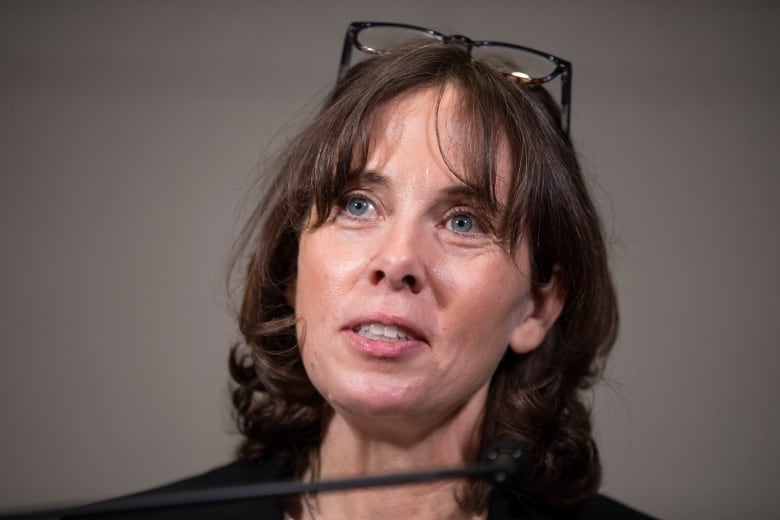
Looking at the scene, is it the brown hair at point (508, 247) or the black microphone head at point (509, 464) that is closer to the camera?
the black microphone head at point (509, 464)

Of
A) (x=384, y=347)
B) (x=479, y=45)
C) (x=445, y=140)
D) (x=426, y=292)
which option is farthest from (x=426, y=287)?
(x=479, y=45)

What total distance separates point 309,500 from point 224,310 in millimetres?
853

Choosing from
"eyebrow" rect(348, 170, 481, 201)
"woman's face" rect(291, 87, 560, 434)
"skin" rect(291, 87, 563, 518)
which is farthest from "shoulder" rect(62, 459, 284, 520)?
"eyebrow" rect(348, 170, 481, 201)

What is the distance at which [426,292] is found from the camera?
138 centimetres

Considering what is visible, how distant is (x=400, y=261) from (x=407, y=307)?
2.9 inches

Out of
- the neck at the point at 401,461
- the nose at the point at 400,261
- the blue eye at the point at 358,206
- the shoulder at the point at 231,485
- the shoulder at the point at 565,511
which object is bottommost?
the shoulder at the point at 231,485

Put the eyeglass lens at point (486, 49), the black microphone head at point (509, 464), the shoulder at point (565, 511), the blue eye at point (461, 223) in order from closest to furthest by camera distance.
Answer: the black microphone head at point (509, 464)
the blue eye at point (461, 223)
the shoulder at point (565, 511)
the eyeglass lens at point (486, 49)

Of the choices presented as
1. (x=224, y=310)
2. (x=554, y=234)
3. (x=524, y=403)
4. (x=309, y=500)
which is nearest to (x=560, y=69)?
(x=554, y=234)

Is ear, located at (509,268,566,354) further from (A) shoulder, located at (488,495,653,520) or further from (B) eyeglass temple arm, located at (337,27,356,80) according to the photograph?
(B) eyeglass temple arm, located at (337,27,356,80)

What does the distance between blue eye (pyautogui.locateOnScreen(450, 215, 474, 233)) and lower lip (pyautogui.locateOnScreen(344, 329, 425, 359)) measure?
206 mm

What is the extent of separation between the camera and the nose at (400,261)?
1341 mm

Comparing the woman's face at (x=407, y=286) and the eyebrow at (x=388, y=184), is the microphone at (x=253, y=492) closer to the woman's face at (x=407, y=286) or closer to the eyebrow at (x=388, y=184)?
Result: the woman's face at (x=407, y=286)

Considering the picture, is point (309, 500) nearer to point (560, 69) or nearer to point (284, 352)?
point (284, 352)

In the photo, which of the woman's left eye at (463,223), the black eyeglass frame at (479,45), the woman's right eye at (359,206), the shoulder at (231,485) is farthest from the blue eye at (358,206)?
the shoulder at (231,485)
